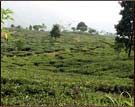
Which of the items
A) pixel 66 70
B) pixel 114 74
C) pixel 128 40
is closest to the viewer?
pixel 114 74

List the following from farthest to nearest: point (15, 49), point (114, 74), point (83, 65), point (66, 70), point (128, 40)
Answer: point (15, 49) → point (128, 40) → point (83, 65) → point (66, 70) → point (114, 74)

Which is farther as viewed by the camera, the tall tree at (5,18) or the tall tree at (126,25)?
the tall tree at (126,25)

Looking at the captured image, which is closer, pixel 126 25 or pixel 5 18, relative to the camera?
pixel 5 18

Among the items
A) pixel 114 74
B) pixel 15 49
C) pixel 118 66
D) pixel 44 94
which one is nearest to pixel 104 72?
pixel 114 74

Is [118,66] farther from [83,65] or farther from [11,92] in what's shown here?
[11,92]

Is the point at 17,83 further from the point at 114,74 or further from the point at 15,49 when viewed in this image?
the point at 15,49

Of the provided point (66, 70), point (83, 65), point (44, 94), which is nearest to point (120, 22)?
point (83, 65)

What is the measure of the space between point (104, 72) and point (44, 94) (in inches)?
738

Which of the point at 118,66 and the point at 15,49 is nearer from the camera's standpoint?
the point at 118,66

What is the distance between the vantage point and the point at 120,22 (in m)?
50.6

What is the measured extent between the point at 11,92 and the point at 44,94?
87.2 inches

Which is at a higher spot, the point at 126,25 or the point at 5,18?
the point at 5,18

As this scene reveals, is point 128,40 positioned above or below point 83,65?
above

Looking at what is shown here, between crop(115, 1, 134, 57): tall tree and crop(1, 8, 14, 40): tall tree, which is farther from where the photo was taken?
crop(115, 1, 134, 57): tall tree
